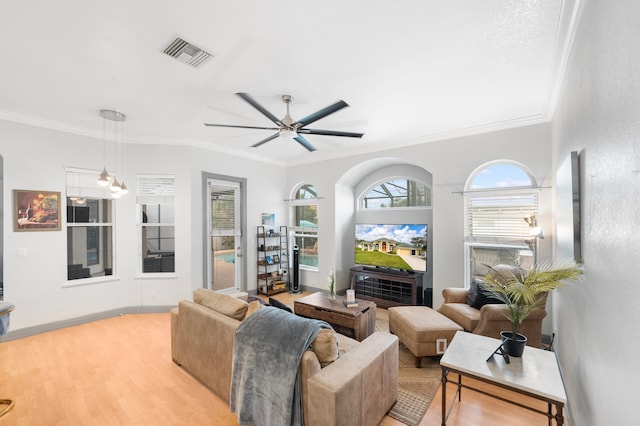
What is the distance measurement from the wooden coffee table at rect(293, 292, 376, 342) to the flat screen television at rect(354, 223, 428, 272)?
5.27 ft

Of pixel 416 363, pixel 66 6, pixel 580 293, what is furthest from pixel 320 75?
pixel 416 363

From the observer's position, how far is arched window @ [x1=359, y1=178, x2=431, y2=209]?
5.27 meters

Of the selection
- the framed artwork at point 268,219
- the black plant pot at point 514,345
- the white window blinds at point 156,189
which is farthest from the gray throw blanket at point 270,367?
the framed artwork at point 268,219

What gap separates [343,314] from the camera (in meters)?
3.34

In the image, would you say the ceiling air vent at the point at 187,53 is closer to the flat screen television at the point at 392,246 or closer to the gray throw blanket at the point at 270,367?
the gray throw blanket at the point at 270,367

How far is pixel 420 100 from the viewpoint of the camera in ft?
10.4

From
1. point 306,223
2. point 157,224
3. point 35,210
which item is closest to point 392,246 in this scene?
point 306,223

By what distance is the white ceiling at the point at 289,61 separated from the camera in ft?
6.11

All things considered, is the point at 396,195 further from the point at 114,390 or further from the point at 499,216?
the point at 114,390

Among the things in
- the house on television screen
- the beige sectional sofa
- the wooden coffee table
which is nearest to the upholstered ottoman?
the wooden coffee table

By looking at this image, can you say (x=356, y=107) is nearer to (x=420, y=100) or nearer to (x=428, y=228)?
(x=420, y=100)

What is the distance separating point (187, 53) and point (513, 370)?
3373 mm

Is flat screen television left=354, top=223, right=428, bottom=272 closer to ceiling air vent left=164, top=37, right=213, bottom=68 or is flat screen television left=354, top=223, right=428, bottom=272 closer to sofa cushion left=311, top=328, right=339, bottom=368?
sofa cushion left=311, top=328, right=339, bottom=368

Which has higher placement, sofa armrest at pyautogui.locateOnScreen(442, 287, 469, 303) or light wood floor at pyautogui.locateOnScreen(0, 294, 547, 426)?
sofa armrest at pyautogui.locateOnScreen(442, 287, 469, 303)
